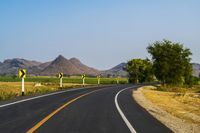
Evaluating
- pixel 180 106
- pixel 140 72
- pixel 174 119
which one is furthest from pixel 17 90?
pixel 140 72

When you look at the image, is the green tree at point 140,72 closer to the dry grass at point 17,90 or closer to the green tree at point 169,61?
the green tree at point 169,61

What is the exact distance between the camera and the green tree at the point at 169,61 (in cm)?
7494

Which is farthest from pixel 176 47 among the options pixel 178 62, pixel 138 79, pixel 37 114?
pixel 37 114

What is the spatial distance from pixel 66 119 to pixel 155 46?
205ft

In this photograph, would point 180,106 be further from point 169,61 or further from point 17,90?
point 169,61

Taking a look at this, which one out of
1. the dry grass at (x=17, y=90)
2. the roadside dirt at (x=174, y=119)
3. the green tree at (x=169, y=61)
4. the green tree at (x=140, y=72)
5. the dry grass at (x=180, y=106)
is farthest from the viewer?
the green tree at (x=140, y=72)

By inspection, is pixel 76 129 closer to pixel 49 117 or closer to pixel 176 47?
pixel 49 117

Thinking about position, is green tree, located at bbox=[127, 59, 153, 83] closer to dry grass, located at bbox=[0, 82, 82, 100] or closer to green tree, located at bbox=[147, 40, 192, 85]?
green tree, located at bbox=[147, 40, 192, 85]

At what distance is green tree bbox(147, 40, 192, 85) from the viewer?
246ft

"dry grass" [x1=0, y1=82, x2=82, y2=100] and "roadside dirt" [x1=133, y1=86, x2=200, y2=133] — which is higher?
"dry grass" [x1=0, y1=82, x2=82, y2=100]

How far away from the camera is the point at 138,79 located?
113438 mm

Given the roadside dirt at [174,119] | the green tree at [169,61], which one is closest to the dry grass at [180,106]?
the roadside dirt at [174,119]

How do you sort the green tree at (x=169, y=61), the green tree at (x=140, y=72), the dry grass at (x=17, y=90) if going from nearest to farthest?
the dry grass at (x=17, y=90), the green tree at (x=169, y=61), the green tree at (x=140, y=72)

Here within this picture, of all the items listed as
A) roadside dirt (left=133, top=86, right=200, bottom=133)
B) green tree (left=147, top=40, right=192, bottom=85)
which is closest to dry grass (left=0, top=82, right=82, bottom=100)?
roadside dirt (left=133, top=86, right=200, bottom=133)
